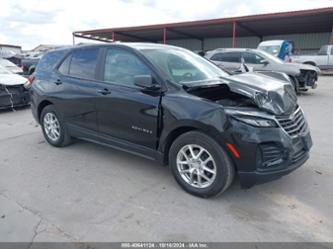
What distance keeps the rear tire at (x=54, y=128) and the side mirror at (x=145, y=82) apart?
1995 mm

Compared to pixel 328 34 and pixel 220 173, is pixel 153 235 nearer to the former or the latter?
pixel 220 173

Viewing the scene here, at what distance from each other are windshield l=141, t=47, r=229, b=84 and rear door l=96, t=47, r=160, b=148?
0.21 metres

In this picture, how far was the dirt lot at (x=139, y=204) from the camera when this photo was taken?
2.57 meters

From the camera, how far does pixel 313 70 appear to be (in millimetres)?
9445

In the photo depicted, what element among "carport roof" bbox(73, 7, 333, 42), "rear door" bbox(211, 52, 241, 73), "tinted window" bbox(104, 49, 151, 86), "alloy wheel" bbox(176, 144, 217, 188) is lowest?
"alloy wheel" bbox(176, 144, 217, 188)

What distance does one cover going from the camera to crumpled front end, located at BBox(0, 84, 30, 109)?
25.4 feet

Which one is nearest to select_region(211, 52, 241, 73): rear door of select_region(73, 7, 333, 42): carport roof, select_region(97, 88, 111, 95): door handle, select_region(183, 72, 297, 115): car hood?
select_region(183, 72, 297, 115): car hood

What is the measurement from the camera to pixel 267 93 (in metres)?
3.00

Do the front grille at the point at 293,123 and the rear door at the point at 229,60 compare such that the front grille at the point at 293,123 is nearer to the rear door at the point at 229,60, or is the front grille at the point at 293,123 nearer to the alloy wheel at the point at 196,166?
the alloy wheel at the point at 196,166

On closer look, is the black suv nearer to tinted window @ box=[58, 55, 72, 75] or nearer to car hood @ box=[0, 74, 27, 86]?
tinted window @ box=[58, 55, 72, 75]

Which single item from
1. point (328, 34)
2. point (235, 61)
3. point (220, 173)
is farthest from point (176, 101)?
point (328, 34)

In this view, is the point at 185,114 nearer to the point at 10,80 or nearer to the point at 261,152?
the point at 261,152

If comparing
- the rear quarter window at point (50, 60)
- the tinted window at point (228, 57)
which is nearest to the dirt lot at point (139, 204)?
the rear quarter window at point (50, 60)

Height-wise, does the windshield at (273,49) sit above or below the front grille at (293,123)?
above
